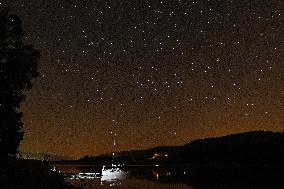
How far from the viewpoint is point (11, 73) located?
29469mm

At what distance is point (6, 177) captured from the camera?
1789cm

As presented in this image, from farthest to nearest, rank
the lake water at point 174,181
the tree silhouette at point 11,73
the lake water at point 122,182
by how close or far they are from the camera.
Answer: the lake water at point 174,181 → the lake water at point 122,182 → the tree silhouette at point 11,73

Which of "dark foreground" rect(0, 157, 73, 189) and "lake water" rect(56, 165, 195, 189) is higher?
"lake water" rect(56, 165, 195, 189)

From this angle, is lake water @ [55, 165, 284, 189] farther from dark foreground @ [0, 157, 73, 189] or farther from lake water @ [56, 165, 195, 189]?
dark foreground @ [0, 157, 73, 189]

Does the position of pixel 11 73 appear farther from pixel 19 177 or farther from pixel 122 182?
pixel 122 182

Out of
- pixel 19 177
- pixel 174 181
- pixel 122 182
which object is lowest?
pixel 19 177

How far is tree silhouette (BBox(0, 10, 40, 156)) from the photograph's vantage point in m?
28.7

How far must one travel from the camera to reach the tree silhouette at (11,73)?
1130 inches

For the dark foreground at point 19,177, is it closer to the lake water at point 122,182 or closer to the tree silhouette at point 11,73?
the tree silhouette at point 11,73

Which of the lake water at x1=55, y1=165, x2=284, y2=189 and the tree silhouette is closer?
the tree silhouette

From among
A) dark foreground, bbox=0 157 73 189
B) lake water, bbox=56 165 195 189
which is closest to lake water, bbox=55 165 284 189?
lake water, bbox=56 165 195 189

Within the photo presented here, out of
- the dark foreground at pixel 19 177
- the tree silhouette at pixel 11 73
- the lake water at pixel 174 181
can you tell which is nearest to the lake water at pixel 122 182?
the lake water at pixel 174 181

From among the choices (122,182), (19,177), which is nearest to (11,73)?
(19,177)

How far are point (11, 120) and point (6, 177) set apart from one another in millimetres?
11222
